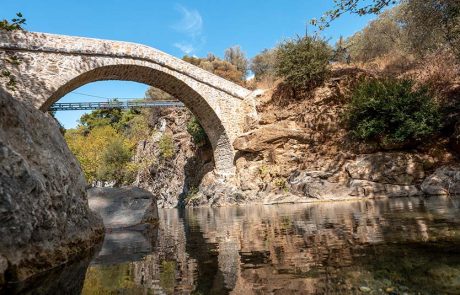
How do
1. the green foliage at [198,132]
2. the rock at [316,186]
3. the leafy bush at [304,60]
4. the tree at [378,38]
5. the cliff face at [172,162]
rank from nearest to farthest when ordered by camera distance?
the rock at [316,186] < the leafy bush at [304,60] < the green foliage at [198,132] < the tree at [378,38] < the cliff face at [172,162]

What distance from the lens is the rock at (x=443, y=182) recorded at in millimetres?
12078

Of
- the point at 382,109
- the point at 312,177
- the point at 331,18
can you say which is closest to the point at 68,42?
the point at 331,18

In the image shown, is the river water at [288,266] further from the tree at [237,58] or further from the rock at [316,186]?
the tree at [237,58]

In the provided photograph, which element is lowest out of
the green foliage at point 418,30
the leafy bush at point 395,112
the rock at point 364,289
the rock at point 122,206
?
the rock at point 364,289

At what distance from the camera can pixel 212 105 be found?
2017cm

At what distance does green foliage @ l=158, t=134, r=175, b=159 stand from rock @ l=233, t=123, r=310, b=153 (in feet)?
36.9

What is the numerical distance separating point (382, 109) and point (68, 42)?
13.5 meters

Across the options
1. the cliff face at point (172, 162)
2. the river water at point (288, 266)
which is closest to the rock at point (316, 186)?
the cliff face at point (172, 162)

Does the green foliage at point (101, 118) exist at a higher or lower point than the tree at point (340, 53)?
higher

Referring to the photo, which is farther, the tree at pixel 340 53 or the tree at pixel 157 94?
the tree at pixel 157 94

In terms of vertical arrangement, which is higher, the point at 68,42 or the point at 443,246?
the point at 68,42

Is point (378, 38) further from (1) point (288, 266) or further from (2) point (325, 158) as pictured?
(1) point (288, 266)

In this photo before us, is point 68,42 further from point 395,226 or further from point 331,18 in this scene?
point 395,226

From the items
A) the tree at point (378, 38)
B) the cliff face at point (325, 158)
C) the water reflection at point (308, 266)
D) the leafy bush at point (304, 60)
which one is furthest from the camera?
the tree at point (378, 38)
